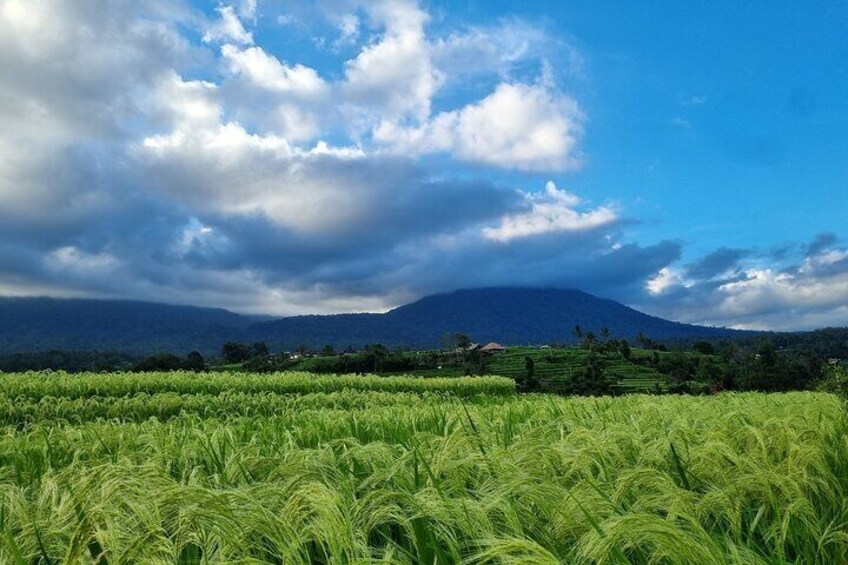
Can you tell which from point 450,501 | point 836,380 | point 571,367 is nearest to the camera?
point 450,501

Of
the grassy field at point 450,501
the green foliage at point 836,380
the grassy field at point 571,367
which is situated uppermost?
the grassy field at point 450,501

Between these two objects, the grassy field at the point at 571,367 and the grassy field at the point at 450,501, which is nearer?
the grassy field at the point at 450,501

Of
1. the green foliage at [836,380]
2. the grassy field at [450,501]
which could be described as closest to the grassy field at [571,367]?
the green foliage at [836,380]

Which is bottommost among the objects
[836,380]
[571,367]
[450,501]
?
[571,367]

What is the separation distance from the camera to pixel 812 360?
86500mm

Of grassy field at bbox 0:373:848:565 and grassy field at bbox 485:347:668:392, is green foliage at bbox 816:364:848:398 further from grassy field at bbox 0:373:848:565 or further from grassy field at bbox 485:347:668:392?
grassy field at bbox 485:347:668:392

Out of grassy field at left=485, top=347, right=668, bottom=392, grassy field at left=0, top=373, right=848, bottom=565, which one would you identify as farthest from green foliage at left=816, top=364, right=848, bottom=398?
grassy field at left=485, top=347, right=668, bottom=392

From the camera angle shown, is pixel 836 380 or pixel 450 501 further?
pixel 836 380

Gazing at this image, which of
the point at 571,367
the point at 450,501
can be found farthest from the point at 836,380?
the point at 571,367

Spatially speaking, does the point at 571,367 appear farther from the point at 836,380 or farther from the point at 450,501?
the point at 450,501

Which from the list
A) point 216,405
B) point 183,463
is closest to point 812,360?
point 216,405

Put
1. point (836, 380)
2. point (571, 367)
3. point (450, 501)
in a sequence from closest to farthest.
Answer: point (450, 501) < point (836, 380) < point (571, 367)

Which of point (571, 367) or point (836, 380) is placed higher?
point (836, 380)

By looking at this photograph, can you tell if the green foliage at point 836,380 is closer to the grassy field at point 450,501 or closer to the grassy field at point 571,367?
the grassy field at point 450,501
